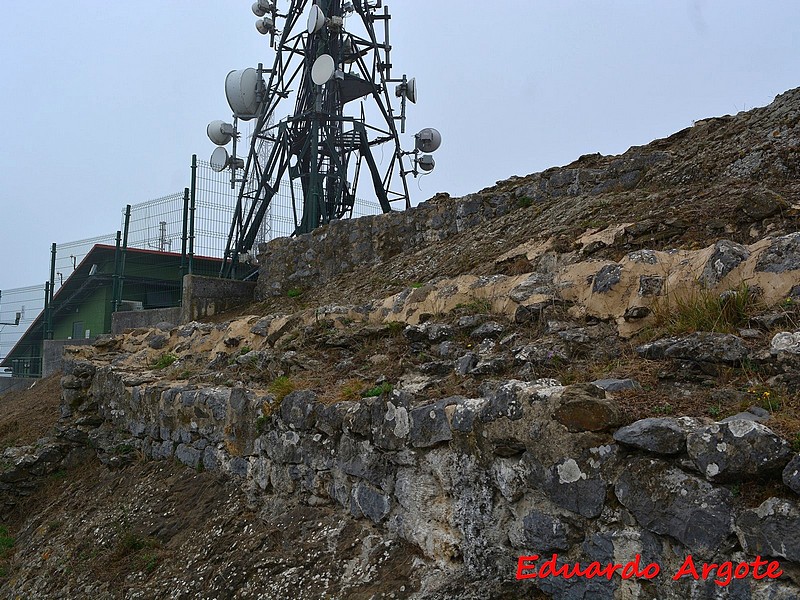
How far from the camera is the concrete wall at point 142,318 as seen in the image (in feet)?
53.3

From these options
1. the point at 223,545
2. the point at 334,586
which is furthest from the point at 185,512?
the point at 334,586

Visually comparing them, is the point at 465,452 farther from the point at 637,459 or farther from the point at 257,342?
the point at 257,342

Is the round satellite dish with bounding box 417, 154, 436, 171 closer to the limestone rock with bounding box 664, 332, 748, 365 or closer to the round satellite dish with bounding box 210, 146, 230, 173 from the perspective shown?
the round satellite dish with bounding box 210, 146, 230, 173

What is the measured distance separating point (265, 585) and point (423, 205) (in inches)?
369

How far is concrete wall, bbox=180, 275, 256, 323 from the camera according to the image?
15727mm

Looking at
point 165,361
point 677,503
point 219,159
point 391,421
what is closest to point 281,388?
point 391,421

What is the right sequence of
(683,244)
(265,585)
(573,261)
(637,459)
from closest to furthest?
1. (637,459)
2. (265,585)
3. (683,244)
4. (573,261)

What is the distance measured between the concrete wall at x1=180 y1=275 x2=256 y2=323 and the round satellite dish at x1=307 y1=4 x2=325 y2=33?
6251 mm

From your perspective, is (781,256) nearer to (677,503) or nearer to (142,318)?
(677,503)

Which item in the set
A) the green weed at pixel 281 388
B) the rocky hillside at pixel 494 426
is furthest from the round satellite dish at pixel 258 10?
the green weed at pixel 281 388

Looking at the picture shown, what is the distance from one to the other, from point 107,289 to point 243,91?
21.1ft

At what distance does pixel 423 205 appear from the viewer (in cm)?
1355

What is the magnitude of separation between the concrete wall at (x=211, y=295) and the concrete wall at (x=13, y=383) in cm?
688

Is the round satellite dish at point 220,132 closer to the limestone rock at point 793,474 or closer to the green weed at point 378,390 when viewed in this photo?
the green weed at point 378,390
